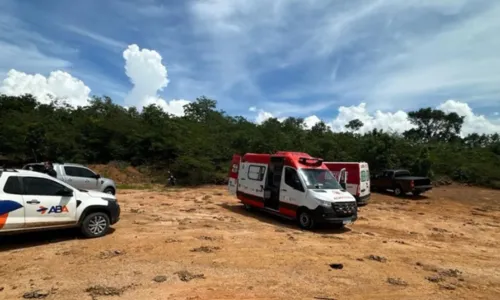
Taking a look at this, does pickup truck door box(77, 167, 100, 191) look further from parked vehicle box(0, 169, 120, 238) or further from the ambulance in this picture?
parked vehicle box(0, 169, 120, 238)

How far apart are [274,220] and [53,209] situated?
7.59m

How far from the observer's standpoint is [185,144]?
94.3 feet

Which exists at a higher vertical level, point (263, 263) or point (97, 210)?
point (97, 210)

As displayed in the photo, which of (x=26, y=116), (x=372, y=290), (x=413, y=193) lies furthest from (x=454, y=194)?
(x=26, y=116)

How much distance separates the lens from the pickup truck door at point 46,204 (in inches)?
319

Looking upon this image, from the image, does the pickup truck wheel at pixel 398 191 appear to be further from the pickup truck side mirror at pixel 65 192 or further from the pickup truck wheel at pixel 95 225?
the pickup truck side mirror at pixel 65 192

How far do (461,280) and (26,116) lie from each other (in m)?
33.6

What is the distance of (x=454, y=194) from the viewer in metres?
25.6

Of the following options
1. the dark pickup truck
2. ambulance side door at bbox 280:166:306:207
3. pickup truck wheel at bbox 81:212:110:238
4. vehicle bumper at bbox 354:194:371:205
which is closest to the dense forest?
the dark pickup truck

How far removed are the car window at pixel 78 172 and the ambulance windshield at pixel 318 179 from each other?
9.42 metres

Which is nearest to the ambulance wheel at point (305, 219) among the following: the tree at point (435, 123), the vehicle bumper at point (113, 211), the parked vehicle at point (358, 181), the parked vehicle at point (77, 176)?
the vehicle bumper at point (113, 211)

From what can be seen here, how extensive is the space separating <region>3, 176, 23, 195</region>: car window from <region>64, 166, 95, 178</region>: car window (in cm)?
775

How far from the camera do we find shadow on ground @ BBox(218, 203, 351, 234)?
11.9 m

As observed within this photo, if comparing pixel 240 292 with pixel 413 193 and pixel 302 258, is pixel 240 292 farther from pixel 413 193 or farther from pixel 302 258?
pixel 413 193
